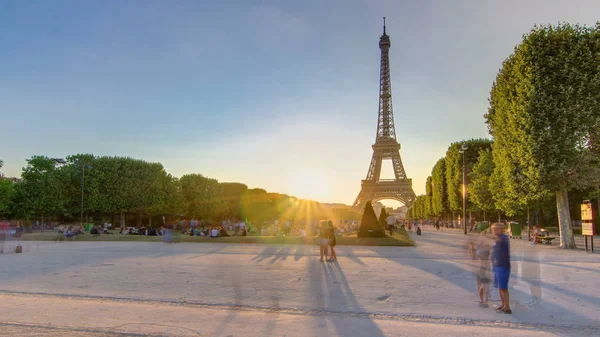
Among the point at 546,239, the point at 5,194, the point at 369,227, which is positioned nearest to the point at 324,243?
the point at 369,227

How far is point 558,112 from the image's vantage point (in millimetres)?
21594

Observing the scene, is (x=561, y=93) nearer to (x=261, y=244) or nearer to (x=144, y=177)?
(x=261, y=244)

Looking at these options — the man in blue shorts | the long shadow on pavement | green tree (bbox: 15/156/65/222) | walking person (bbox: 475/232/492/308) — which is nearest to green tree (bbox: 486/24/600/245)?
the long shadow on pavement

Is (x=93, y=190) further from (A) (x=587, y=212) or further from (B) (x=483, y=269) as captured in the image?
(B) (x=483, y=269)

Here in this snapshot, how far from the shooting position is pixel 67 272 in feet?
43.9

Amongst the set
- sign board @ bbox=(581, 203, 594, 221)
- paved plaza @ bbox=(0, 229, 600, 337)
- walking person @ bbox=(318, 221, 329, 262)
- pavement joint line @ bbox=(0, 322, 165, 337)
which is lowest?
paved plaza @ bbox=(0, 229, 600, 337)

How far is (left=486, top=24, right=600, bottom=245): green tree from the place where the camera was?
70.2 feet

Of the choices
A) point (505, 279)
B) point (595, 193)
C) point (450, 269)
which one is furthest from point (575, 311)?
point (595, 193)

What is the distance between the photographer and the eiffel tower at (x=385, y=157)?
81375 millimetres

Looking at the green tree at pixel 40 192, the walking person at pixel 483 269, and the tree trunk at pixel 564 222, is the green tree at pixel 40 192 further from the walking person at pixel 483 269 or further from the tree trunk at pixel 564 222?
the walking person at pixel 483 269

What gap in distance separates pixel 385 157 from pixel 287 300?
264 feet

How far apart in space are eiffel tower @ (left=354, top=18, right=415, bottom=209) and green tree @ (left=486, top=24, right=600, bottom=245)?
188 feet

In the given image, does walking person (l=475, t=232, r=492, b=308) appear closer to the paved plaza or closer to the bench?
the paved plaza

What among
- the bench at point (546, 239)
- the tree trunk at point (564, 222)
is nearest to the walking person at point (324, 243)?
the tree trunk at point (564, 222)
